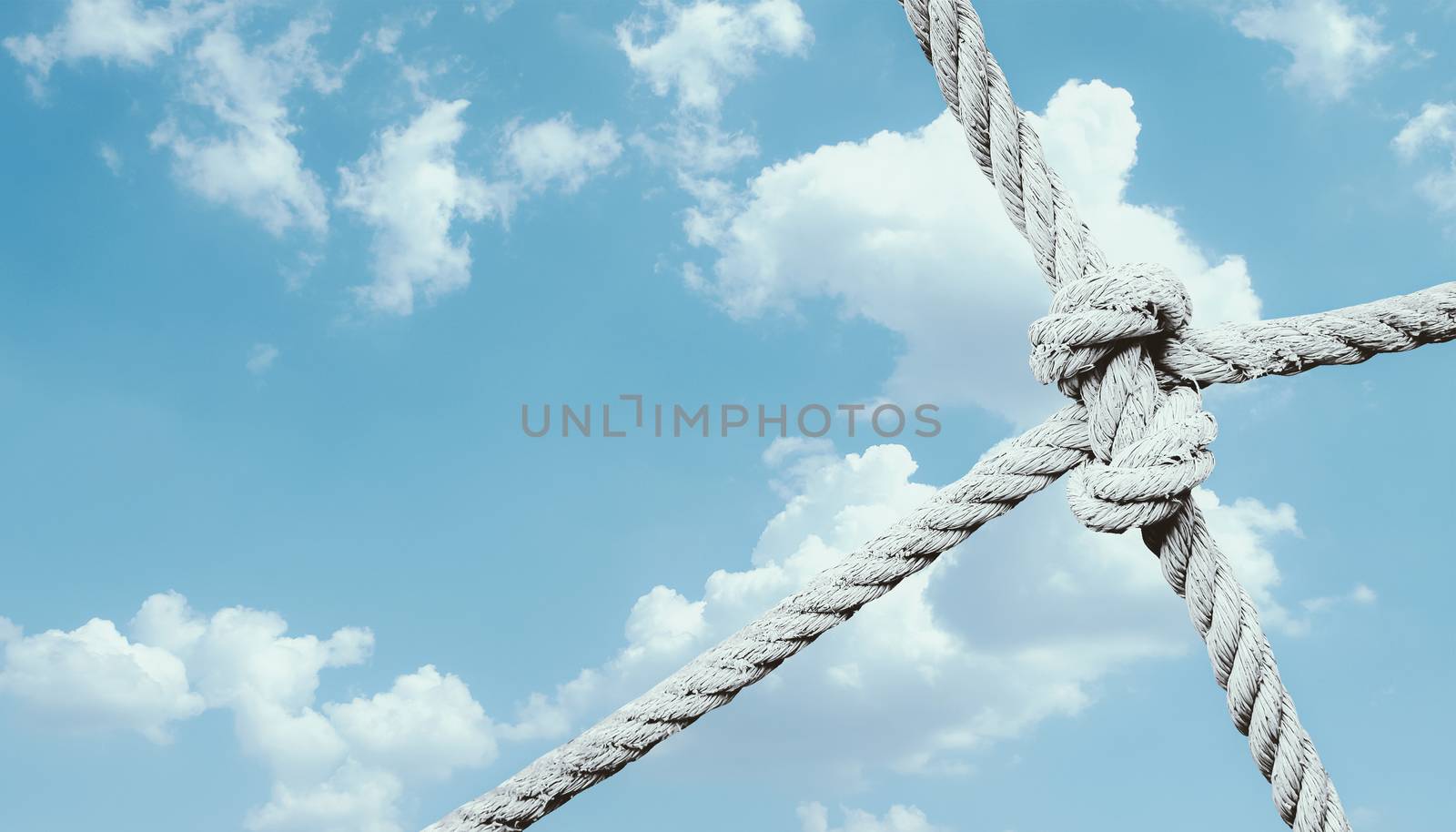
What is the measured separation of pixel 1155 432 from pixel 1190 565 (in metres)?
0.16

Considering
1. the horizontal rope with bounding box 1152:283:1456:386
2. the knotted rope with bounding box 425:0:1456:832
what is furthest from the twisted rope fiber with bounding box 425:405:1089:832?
the horizontal rope with bounding box 1152:283:1456:386

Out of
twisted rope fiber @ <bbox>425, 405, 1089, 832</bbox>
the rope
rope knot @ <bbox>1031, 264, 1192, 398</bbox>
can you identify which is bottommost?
twisted rope fiber @ <bbox>425, 405, 1089, 832</bbox>

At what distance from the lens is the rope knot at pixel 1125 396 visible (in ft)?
3.87

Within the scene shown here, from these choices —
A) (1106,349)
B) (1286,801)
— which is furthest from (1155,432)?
(1286,801)

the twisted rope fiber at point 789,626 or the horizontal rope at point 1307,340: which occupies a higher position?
the horizontal rope at point 1307,340

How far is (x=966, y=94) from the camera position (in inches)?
50.7

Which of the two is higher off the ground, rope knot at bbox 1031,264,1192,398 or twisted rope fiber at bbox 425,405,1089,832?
rope knot at bbox 1031,264,1192,398

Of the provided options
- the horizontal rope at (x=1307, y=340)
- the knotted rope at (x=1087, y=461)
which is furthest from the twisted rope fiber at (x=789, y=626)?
the horizontal rope at (x=1307, y=340)

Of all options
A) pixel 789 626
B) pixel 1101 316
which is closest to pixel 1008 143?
pixel 1101 316

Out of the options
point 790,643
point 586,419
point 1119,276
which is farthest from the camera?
point 586,419

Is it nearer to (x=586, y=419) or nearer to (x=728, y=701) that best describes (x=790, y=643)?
(x=728, y=701)

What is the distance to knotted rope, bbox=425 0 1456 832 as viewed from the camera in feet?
3.92

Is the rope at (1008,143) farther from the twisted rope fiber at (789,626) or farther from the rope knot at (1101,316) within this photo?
the twisted rope fiber at (789,626)

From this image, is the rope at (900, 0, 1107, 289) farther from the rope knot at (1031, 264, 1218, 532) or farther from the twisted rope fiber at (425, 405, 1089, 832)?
the twisted rope fiber at (425, 405, 1089, 832)
